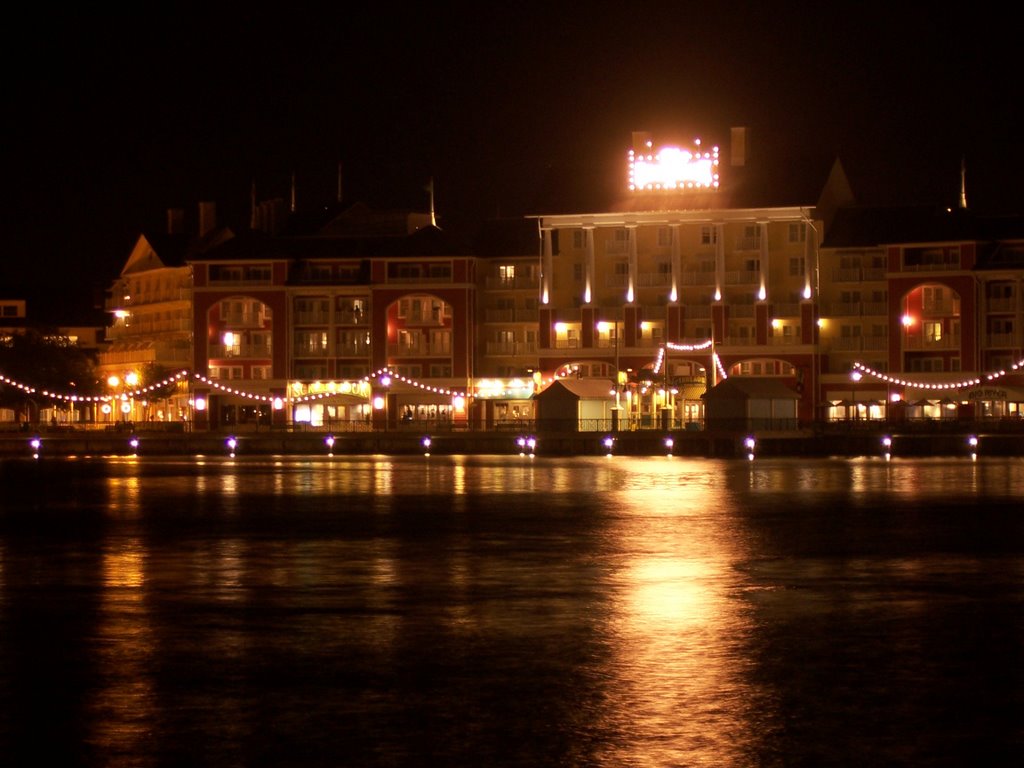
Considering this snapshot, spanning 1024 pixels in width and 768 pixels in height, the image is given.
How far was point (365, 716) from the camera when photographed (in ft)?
46.7

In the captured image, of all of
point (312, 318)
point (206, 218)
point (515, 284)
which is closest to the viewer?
point (515, 284)

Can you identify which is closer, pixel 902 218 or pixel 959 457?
pixel 959 457

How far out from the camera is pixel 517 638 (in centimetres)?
1838

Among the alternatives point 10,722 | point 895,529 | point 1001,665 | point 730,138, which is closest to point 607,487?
point 895,529

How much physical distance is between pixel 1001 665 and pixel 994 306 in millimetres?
82701

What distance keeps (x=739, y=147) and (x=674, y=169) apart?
195 inches

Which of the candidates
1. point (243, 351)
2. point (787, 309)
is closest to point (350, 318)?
point (243, 351)

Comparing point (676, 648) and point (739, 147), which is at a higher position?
point (739, 147)

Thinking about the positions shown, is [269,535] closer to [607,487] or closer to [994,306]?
[607,487]

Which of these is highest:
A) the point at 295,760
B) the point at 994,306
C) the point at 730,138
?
the point at 730,138

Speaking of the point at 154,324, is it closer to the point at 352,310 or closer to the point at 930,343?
the point at 352,310

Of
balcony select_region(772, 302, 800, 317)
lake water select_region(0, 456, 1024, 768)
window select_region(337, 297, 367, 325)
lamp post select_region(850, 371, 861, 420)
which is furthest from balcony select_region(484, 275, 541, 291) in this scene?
lake water select_region(0, 456, 1024, 768)

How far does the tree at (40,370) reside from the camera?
11225 centimetres

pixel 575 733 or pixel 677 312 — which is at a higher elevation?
pixel 677 312
